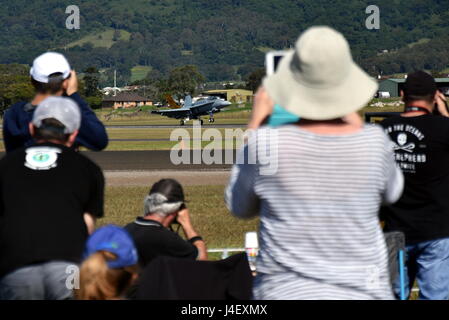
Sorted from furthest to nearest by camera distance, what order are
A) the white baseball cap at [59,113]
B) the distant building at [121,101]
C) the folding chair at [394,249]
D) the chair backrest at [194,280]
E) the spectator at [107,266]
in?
the distant building at [121,101] → the folding chair at [394,249] → the white baseball cap at [59,113] → the chair backrest at [194,280] → the spectator at [107,266]

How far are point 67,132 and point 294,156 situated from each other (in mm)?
1608

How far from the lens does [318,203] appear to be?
3.22 metres

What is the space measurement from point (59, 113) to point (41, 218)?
0.59 metres

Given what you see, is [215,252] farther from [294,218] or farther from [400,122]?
[294,218]

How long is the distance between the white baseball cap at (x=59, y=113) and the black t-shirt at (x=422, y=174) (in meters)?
2.53

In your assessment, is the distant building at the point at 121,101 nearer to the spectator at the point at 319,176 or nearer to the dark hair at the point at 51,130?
the dark hair at the point at 51,130

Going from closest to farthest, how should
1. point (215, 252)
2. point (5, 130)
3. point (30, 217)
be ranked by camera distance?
point (30, 217)
point (5, 130)
point (215, 252)

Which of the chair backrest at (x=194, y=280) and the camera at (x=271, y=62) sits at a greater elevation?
the camera at (x=271, y=62)

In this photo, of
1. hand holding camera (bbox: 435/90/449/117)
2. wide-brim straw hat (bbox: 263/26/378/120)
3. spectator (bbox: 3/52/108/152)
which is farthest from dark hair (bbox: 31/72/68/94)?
hand holding camera (bbox: 435/90/449/117)

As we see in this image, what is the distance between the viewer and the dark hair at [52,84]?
5090 millimetres

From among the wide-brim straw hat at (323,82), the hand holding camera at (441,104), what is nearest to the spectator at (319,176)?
the wide-brim straw hat at (323,82)
